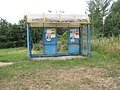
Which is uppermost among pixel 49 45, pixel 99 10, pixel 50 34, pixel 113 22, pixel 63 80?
pixel 99 10

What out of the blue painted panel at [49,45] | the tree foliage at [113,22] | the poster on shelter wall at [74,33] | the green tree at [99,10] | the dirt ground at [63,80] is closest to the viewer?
the dirt ground at [63,80]

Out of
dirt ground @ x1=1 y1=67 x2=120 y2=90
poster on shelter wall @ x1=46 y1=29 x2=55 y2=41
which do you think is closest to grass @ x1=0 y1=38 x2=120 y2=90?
dirt ground @ x1=1 y1=67 x2=120 y2=90

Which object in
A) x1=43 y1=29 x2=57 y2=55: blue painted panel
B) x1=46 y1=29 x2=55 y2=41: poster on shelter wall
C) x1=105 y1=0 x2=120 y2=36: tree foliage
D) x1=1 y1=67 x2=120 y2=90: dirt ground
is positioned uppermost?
x1=105 y1=0 x2=120 y2=36: tree foliage

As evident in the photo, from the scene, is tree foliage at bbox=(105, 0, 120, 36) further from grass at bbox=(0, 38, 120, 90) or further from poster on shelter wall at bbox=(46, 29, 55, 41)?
grass at bbox=(0, 38, 120, 90)

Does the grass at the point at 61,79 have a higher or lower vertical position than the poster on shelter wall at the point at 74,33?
lower

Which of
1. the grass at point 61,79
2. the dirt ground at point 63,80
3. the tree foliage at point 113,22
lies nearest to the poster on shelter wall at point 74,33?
the grass at point 61,79

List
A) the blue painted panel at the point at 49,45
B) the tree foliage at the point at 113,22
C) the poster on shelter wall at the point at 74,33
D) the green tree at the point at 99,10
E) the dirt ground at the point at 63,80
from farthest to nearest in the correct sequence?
the green tree at the point at 99,10 → the tree foliage at the point at 113,22 → the poster on shelter wall at the point at 74,33 → the blue painted panel at the point at 49,45 → the dirt ground at the point at 63,80

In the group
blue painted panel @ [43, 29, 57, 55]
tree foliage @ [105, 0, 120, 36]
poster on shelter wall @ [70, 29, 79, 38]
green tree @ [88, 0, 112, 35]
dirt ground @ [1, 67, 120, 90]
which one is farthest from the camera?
green tree @ [88, 0, 112, 35]

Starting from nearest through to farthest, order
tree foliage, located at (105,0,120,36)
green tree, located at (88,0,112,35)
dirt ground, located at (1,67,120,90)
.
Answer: dirt ground, located at (1,67,120,90) → tree foliage, located at (105,0,120,36) → green tree, located at (88,0,112,35)

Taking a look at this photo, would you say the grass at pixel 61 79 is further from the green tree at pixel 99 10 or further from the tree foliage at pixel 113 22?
the green tree at pixel 99 10

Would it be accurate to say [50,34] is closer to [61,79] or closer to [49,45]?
[49,45]

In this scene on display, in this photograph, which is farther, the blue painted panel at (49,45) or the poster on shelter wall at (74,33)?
the poster on shelter wall at (74,33)

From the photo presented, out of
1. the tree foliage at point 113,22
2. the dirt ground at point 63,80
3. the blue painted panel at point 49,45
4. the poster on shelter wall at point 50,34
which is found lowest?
the dirt ground at point 63,80

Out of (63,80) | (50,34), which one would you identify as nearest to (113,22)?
(50,34)
